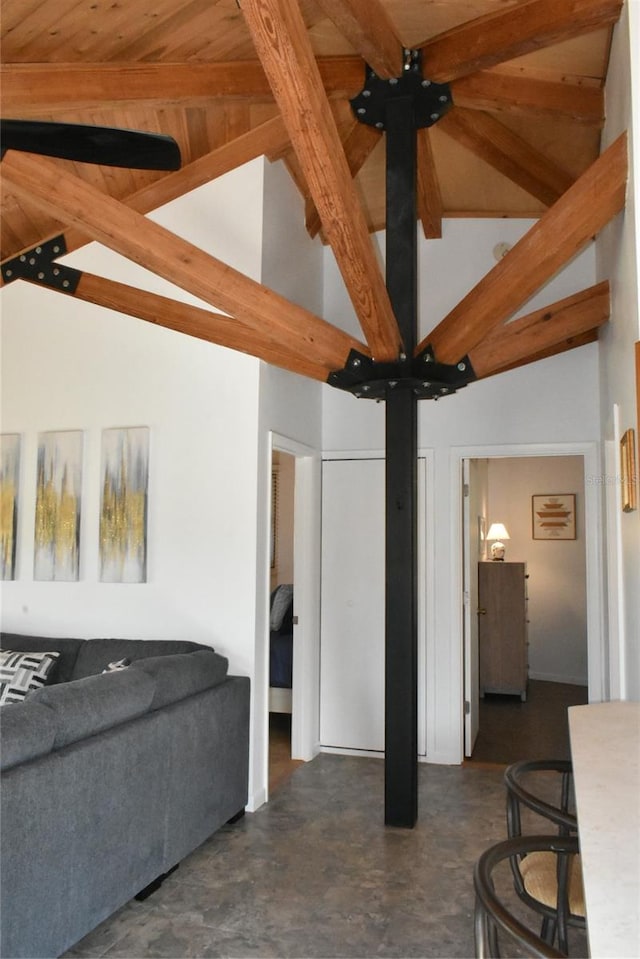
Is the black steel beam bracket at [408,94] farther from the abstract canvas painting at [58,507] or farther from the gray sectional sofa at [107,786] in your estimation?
the gray sectional sofa at [107,786]

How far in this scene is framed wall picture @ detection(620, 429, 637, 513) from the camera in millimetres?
2967

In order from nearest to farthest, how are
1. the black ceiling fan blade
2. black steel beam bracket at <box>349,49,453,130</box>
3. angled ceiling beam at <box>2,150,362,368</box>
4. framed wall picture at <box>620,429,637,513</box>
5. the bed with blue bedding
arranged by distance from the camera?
the black ceiling fan blade, angled ceiling beam at <box>2,150,362,368</box>, framed wall picture at <box>620,429,637,513</box>, black steel beam bracket at <box>349,49,453,130</box>, the bed with blue bedding

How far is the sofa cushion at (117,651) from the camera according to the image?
4.07 metres

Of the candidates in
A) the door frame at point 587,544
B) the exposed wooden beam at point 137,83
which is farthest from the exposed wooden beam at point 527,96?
the door frame at point 587,544

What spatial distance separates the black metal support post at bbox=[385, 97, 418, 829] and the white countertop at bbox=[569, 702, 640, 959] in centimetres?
162

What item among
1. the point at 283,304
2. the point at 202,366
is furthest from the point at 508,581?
the point at 283,304

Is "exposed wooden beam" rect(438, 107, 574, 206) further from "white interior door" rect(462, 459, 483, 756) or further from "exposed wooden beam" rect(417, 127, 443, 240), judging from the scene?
"white interior door" rect(462, 459, 483, 756)

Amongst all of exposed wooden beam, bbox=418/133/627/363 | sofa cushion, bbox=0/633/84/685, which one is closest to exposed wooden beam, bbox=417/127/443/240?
exposed wooden beam, bbox=418/133/627/363

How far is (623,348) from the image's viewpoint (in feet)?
11.1

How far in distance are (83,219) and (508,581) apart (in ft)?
18.2

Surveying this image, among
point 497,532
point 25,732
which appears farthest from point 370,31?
point 497,532

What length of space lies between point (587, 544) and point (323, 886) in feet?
9.42

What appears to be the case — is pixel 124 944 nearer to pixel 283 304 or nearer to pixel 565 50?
pixel 283 304

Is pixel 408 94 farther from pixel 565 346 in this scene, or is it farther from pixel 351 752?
pixel 351 752
